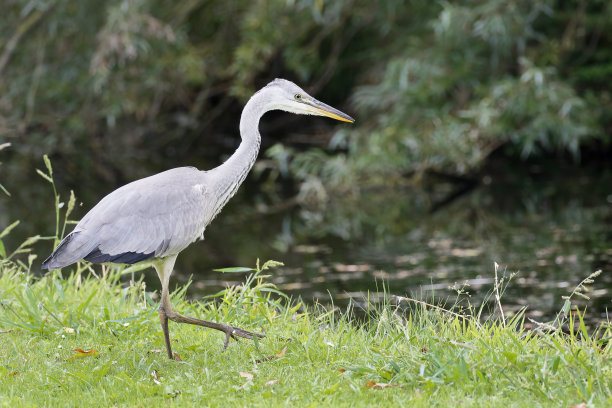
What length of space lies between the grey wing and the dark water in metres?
1.40

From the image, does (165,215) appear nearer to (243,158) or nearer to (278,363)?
(243,158)

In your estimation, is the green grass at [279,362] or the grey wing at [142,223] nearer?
the green grass at [279,362]

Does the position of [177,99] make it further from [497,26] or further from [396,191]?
[497,26]

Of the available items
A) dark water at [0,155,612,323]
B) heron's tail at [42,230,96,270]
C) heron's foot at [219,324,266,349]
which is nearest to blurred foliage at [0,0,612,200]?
dark water at [0,155,612,323]

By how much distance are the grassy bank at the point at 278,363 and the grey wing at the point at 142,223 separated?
1.55 ft

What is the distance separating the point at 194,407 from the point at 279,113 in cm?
1421

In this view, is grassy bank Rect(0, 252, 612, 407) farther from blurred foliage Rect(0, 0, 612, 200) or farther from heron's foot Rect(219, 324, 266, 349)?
blurred foliage Rect(0, 0, 612, 200)

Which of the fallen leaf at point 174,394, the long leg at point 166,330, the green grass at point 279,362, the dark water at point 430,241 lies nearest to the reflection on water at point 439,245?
the dark water at point 430,241

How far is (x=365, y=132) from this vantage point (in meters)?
13.6

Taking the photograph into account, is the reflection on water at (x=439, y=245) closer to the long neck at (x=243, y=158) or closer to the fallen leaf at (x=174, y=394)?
the long neck at (x=243, y=158)

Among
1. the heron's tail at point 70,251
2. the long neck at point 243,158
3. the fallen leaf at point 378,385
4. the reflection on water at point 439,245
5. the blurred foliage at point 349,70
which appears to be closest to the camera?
the fallen leaf at point 378,385

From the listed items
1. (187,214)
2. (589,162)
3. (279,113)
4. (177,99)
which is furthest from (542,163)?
(187,214)

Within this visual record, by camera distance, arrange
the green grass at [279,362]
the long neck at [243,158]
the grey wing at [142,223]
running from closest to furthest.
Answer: the green grass at [279,362] < the grey wing at [142,223] < the long neck at [243,158]

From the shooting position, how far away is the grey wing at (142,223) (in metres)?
4.72
